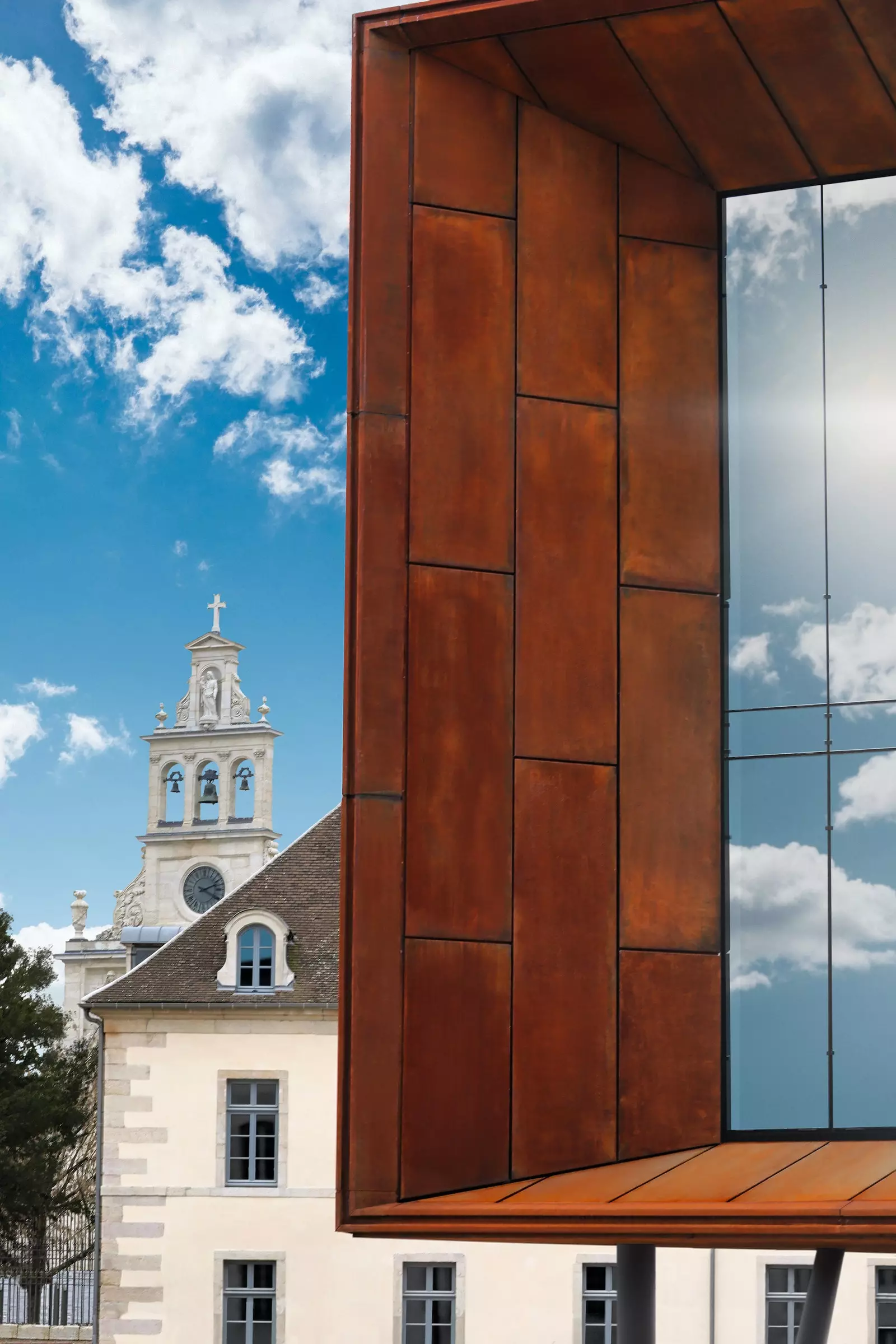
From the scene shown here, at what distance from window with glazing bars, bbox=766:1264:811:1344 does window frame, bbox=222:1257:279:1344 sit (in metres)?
7.66

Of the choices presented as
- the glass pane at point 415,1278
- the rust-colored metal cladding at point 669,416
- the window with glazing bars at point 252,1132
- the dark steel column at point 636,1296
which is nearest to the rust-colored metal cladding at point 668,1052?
the dark steel column at point 636,1296

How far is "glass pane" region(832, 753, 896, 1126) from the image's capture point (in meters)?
14.4

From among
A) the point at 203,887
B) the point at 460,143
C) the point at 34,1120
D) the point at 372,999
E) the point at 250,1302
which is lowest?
the point at 250,1302

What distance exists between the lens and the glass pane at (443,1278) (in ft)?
97.3

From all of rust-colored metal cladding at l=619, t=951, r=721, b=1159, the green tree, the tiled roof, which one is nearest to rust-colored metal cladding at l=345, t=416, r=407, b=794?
rust-colored metal cladding at l=619, t=951, r=721, b=1159

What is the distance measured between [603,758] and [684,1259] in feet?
52.7

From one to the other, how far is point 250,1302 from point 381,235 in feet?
66.6

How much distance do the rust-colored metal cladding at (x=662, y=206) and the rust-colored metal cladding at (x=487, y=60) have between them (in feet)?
3.82

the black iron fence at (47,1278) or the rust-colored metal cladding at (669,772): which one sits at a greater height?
the rust-colored metal cladding at (669,772)

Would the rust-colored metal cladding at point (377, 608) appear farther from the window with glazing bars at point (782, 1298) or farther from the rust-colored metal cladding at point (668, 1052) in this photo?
the window with glazing bars at point (782, 1298)

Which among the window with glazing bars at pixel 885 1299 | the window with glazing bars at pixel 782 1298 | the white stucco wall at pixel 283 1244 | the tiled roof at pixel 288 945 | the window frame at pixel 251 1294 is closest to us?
the window with glazing bars at pixel 885 1299

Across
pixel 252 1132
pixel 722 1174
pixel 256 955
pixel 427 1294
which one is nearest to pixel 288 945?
Answer: pixel 256 955

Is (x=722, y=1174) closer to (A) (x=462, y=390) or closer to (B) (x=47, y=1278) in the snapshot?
(A) (x=462, y=390)

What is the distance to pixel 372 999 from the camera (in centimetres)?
1403
